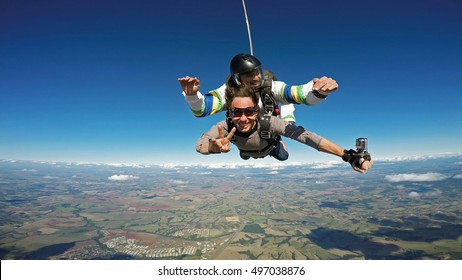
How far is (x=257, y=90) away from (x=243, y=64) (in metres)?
0.35

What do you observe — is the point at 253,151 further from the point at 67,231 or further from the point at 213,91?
the point at 67,231

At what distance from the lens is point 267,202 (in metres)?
86.9

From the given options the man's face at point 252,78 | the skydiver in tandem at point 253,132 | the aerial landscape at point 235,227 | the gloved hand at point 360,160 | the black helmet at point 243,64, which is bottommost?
the aerial landscape at point 235,227

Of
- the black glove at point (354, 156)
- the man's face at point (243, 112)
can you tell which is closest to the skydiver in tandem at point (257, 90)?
the man's face at point (243, 112)

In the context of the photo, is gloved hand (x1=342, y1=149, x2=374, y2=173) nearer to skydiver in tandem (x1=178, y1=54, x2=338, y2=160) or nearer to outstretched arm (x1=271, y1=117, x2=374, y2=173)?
outstretched arm (x1=271, y1=117, x2=374, y2=173)

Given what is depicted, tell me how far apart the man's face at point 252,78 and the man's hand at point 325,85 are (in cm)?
67

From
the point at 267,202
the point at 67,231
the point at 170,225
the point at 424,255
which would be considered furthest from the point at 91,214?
the point at 424,255

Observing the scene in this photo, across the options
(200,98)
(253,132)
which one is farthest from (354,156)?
(200,98)

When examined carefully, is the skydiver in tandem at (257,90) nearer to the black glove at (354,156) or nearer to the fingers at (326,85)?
the fingers at (326,85)

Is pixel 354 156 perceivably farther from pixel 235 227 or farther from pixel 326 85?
pixel 235 227

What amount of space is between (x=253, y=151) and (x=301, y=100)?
91cm

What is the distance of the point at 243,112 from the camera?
2625mm

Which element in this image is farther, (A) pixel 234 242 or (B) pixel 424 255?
(A) pixel 234 242

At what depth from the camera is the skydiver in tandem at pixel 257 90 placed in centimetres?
225
